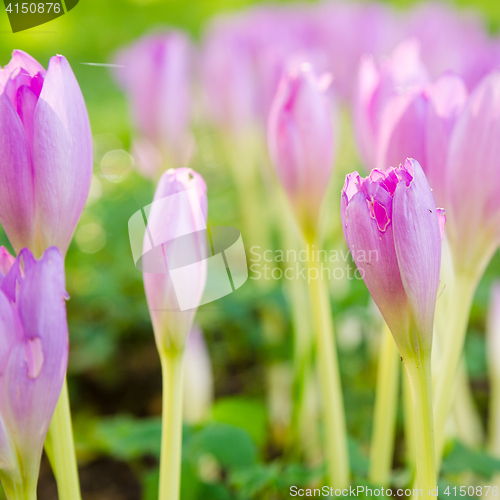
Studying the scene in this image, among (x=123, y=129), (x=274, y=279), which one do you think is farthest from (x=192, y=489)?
(x=123, y=129)

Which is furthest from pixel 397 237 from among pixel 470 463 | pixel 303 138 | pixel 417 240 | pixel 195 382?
pixel 195 382

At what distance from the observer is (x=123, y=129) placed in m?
1.03

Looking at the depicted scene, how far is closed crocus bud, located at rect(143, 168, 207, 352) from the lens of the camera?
23 cm

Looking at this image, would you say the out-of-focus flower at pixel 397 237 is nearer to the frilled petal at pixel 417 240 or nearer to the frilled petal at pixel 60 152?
the frilled petal at pixel 417 240

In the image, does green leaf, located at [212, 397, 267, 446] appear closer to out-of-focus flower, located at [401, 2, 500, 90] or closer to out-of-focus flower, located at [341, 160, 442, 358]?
out-of-focus flower, located at [341, 160, 442, 358]

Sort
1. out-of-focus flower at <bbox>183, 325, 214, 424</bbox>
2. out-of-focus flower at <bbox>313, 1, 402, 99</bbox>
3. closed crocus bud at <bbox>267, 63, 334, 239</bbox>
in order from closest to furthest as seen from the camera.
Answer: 1. closed crocus bud at <bbox>267, 63, 334, 239</bbox>
2. out-of-focus flower at <bbox>183, 325, 214, 424</bbox>
3. out-of-focus flower at <bbox>313, 1, 402, 99</bbox>

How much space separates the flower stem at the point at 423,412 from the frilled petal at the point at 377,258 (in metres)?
0.02

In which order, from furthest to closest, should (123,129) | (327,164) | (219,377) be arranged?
(123,129) → (219,377) → (327,164)

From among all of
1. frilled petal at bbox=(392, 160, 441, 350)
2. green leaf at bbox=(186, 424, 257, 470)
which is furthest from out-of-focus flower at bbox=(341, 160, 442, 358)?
green leaf at bbox=(186, 424, 257, 470)

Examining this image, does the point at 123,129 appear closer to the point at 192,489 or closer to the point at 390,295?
the point at 192,489

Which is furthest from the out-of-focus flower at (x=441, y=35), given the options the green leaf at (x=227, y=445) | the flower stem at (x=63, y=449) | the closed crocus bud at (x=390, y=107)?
the flower stem at (x=63, y=449)

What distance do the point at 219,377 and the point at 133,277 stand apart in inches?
7.5

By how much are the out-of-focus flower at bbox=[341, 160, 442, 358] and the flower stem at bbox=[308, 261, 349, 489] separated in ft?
0.35

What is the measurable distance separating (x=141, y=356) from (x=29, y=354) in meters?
0.56
